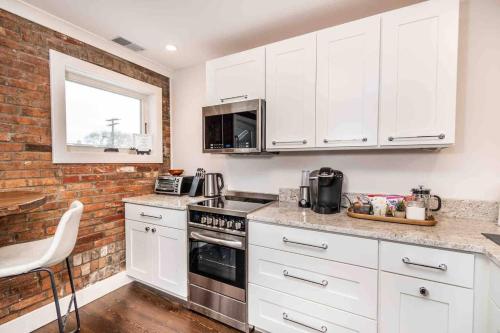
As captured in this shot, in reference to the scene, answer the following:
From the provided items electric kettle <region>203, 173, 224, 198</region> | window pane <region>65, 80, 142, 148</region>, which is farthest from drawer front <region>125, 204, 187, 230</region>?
window pane <region>65, 80, 142, 148</region>

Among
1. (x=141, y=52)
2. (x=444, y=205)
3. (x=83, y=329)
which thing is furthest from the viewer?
(x=141, y=52)

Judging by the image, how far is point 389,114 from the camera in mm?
1494

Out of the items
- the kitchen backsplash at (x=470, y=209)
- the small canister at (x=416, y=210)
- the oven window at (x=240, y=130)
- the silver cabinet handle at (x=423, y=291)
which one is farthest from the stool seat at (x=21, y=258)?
the kitchen backsplash at (x=470, y=209)

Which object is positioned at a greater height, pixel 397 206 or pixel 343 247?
pixel 397 206

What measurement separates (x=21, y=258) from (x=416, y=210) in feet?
7.80

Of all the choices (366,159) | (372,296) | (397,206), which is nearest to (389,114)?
(366,159)

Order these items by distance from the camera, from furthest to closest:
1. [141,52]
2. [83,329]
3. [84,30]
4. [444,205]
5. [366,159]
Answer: [141,52], [84,30], [366,159], [83,329], [444,205]

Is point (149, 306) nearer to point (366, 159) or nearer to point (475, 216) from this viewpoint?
point (366, 159)

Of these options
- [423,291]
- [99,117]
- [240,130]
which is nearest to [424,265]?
[423,291]

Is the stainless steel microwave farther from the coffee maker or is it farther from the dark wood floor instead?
the dark wood floor

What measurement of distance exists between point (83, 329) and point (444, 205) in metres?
2.79

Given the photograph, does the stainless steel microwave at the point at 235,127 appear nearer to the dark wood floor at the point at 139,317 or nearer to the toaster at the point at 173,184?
the toaster at the point at 173,184

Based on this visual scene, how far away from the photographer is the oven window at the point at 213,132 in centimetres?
209

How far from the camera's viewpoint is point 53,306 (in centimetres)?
185
